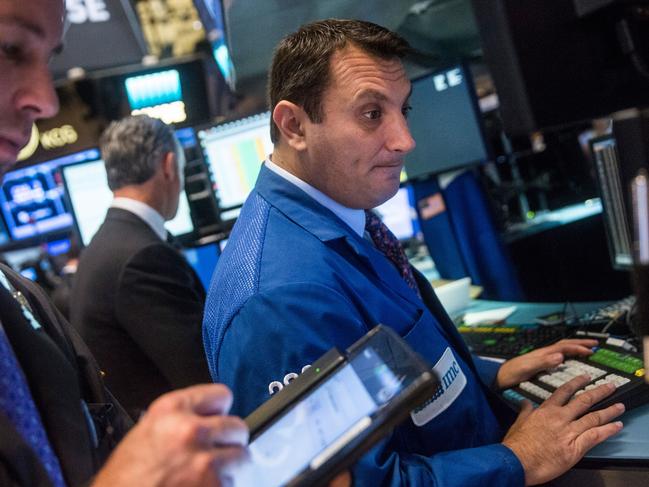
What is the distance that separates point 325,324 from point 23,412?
1.62ft

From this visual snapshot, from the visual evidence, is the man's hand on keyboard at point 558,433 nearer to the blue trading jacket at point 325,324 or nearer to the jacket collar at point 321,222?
the blue trading jacket at point 325,324

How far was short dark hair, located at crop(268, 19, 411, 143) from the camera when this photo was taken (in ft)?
4.71

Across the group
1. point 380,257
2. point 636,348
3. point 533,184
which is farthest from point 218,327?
point 533,184

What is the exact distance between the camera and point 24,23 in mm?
807

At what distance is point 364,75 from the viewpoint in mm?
1422

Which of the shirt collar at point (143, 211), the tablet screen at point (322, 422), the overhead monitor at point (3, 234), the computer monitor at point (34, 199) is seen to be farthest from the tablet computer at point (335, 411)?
the overhead monitor at point (3, 234)

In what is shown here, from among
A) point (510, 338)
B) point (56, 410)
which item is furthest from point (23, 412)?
point (510, 338)

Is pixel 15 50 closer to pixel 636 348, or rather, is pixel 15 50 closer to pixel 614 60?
pixel 614 60

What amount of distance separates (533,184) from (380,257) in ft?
9.03

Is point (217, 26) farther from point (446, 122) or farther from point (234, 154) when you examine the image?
point (446, 122)

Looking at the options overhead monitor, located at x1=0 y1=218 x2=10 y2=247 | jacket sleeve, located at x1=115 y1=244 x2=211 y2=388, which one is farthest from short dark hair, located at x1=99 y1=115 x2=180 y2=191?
overhead monitor, located at x1=0 y1=218 x2=10 y2=247

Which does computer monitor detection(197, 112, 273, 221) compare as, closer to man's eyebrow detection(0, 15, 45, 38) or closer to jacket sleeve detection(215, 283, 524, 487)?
jacket sleeve detection(215, 283, 524, 487)

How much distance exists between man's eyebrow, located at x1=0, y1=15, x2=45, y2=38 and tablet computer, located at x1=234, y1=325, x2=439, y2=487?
552 mm

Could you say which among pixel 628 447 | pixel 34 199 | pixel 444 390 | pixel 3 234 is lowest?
pixel 628 447
